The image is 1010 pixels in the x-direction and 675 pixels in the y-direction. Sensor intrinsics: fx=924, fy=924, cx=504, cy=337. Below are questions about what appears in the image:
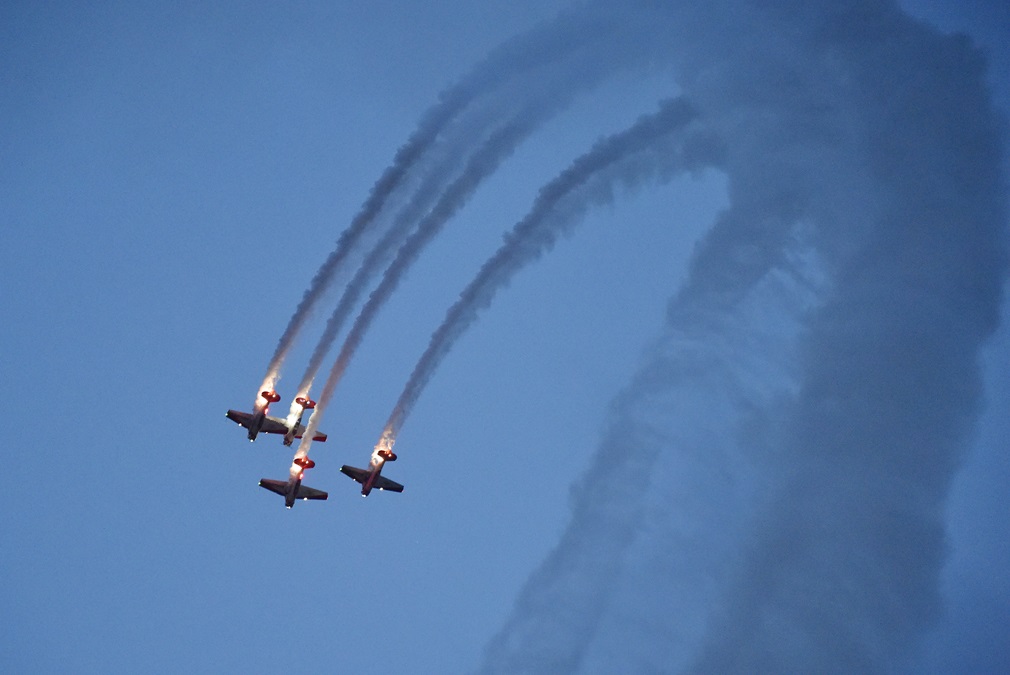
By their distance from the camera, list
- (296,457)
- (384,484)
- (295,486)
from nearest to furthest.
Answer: (296,457)
(295,486)
(384,484)

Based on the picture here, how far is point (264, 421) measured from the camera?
3588cm

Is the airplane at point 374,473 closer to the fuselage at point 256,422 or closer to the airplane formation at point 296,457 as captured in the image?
the airplane formation at point 296,457

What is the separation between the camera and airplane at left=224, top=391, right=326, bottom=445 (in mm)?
33688

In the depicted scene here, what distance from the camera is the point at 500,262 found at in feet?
98.5

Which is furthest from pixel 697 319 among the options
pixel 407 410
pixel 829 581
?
pixel 407 410

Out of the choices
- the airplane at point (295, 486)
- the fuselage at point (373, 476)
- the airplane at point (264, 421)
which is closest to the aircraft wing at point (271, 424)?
the airplane at point (264, 421)

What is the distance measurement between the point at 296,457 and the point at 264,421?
8.68 feet

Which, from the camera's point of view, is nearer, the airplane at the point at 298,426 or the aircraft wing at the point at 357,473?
the airplane at the point at 298,426

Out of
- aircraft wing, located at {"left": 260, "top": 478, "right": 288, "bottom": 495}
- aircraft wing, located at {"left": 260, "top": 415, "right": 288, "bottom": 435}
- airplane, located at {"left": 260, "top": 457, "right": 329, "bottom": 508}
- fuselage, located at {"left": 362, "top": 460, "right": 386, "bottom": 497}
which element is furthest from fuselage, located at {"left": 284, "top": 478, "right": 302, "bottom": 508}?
fuselage, located at {"left": 362, "top": 460, "right": 386, "bottom": 497}

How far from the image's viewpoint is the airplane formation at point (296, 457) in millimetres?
33812

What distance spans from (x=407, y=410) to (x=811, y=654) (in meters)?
19.3

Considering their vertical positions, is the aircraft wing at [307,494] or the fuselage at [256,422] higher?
the fuselage at [256,422]

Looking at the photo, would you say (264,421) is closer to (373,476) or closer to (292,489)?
(292,489)

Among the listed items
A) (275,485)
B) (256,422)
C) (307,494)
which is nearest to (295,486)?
(307,494)
